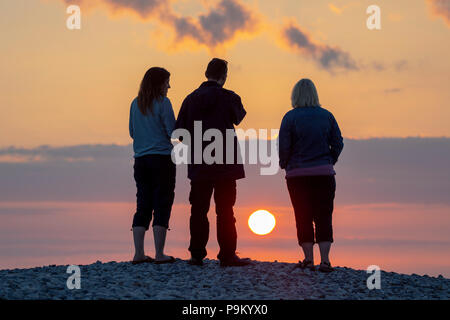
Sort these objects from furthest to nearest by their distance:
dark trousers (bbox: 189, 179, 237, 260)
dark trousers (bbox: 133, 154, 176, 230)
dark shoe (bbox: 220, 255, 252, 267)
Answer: dark shoe (bbox: 220, 255, 252, 267)
dark trousers (bbox: 133, 154, 176, 230)
dark trousers (bbox: 189, 179, 237, 260)

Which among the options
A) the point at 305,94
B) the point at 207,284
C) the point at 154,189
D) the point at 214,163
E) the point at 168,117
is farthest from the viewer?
the point at 154,189

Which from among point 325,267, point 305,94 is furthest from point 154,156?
point 325,267

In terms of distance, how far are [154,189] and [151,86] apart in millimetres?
1748

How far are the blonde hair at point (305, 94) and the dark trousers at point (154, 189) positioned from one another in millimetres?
2366

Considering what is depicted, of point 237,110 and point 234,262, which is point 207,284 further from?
point 237,110

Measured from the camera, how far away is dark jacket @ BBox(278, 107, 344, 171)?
10195 millimetres

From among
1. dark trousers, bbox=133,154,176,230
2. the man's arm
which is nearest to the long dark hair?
dark trousers, bbox=133,154,176,230

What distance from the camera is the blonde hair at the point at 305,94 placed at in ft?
34.0

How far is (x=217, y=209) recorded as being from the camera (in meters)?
10.4

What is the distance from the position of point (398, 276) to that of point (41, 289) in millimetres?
6593

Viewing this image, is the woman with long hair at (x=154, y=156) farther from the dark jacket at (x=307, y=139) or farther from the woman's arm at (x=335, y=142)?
the woman's arm at (x=335, y=142)

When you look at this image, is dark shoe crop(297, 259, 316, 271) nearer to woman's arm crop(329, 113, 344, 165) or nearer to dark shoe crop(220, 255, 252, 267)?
dark shoe crop(220, 255, 252, 267)

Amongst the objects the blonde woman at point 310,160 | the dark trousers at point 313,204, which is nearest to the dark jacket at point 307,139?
the blonde woman at point 310,160

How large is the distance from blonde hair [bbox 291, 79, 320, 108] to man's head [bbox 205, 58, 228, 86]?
127 cm
